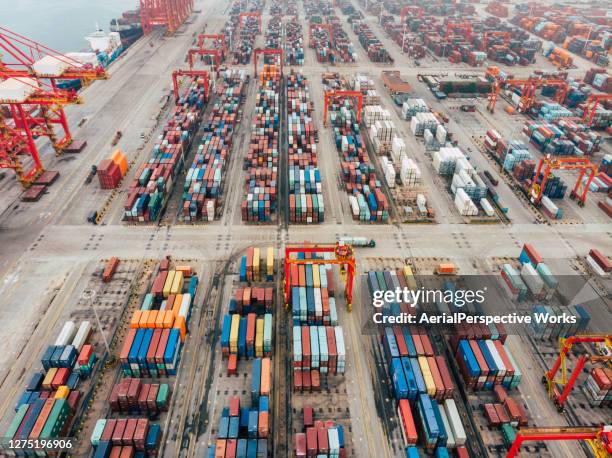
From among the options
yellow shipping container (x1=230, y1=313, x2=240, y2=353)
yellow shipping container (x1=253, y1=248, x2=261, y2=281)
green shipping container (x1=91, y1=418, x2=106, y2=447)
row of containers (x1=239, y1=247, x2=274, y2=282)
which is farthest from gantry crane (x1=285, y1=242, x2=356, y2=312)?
green shipping container (x1=91, y1=418, x2=106, y2=447)

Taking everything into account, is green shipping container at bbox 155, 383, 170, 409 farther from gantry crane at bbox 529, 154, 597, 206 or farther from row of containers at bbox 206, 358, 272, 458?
gantry crane at bbox 529, 154, 597, 206

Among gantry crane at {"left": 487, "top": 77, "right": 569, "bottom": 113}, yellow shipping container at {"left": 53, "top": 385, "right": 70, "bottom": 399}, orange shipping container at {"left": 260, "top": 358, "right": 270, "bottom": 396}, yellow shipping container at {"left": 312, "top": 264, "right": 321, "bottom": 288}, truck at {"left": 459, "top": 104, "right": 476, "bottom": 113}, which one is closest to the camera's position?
yellow shipping container at {"left": 53, "top": 385, "right": 70, "bottom": 399}

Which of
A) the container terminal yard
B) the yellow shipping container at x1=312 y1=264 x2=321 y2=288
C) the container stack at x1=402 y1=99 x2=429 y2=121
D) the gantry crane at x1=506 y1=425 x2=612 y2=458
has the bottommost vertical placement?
the container terminal yard

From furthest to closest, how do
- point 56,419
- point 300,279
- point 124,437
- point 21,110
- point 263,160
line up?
point 263,160
point 21,110
point 300,279
point 56,419
point 124,437

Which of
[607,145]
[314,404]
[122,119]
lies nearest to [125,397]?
[314,404]

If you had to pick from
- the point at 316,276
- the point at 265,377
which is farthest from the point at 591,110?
the point at 265,377

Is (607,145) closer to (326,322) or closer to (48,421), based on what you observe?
(326,322)

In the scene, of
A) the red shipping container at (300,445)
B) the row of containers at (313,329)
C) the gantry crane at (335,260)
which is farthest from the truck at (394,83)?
the red shipping container at (300,445)

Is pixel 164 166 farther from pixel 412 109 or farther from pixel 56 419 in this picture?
pixel 412 109
